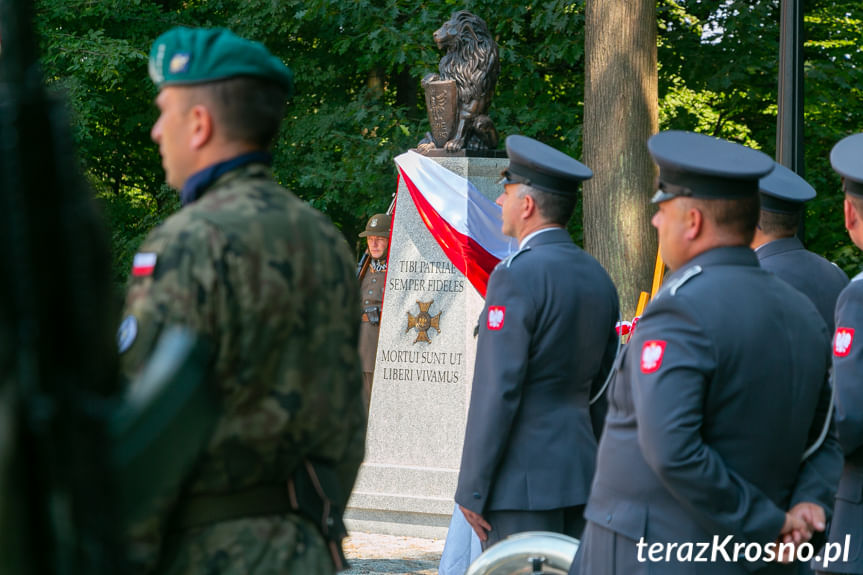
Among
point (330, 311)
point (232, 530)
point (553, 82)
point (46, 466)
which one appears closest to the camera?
point (46, 466)

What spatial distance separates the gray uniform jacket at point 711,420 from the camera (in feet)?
9.49

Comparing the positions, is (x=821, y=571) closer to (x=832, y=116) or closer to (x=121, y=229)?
(x=832, y=116)

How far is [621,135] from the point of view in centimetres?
1217

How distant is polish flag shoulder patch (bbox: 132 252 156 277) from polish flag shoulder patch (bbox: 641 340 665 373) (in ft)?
4.59

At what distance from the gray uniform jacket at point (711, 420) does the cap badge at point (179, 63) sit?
1369 millimetres

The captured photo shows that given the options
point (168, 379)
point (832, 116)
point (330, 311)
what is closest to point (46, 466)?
point (168, 379)

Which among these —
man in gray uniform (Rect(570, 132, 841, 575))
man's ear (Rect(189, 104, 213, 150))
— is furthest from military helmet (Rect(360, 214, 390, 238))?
man's ear (Rect(189, 104, 213, 150))

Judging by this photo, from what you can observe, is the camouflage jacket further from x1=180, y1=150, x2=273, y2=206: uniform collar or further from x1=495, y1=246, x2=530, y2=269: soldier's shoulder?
x1=495, y1=246, x2=530, y2=269: soldier's shoulder

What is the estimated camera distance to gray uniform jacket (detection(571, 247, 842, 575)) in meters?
2.89

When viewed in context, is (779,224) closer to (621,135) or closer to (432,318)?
(432,318)

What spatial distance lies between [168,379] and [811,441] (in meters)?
2.53

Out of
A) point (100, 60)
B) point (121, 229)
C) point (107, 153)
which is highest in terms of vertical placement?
point (100, 60)

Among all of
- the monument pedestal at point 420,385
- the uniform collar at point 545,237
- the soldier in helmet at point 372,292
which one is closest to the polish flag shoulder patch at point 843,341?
the uniform collar at point 545,237

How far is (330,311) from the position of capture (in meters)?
2.17
